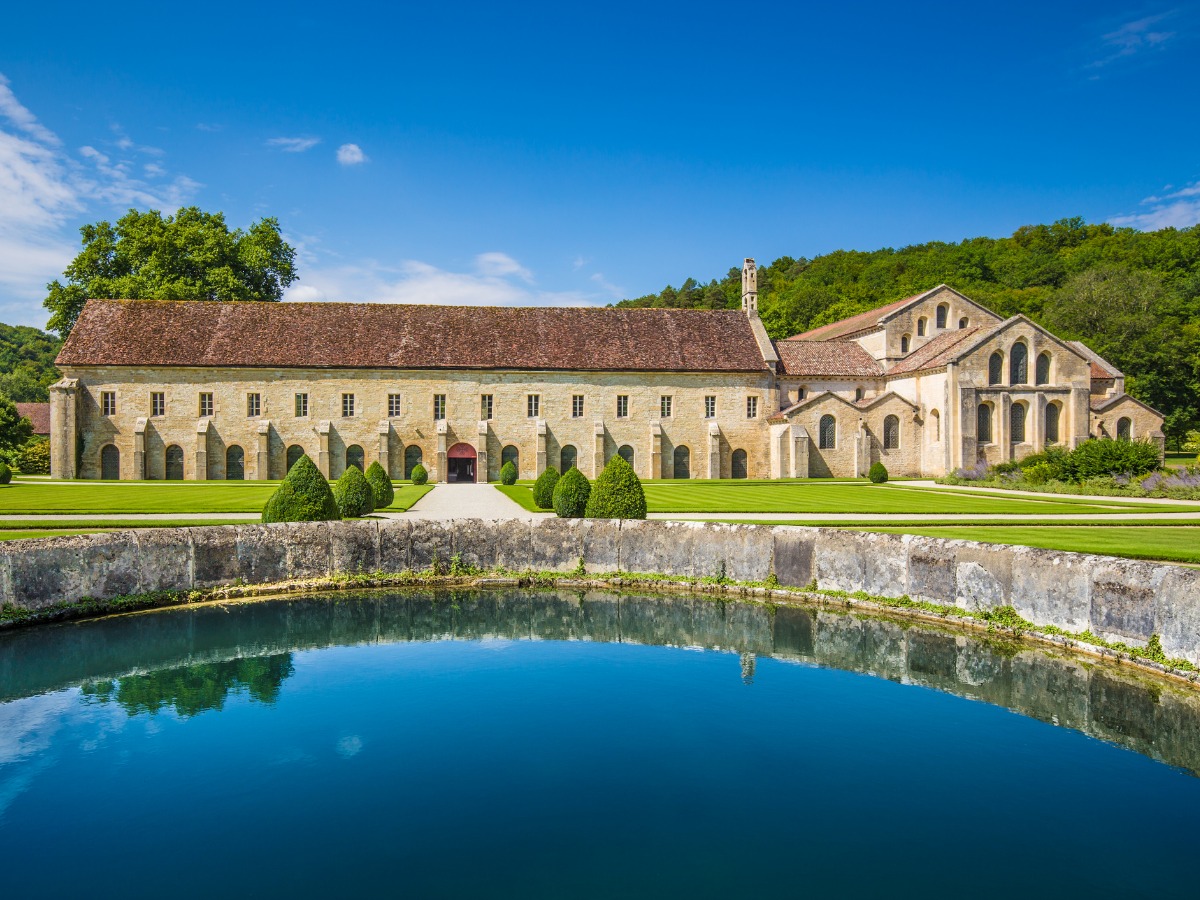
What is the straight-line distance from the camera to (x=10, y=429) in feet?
123

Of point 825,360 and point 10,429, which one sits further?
point 825,360

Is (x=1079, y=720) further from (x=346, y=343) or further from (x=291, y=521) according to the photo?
(x=346, y=343)

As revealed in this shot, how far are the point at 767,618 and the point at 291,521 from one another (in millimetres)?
9117

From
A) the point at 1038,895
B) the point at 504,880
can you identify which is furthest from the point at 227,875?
the point at 1038,895

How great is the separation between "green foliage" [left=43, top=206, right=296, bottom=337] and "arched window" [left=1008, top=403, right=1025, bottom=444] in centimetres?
4495

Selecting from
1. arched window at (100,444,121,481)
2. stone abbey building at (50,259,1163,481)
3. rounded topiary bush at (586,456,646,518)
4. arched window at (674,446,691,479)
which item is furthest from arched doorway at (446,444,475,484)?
rounded topiary bush at (586,456,646,518)

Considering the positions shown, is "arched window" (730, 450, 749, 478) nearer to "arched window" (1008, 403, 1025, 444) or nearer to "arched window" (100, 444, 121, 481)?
"arched window" (1008, 403, 1025, 444)

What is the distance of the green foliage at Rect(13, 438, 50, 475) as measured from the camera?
4438 centimetres

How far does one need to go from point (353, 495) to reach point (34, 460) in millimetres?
33814

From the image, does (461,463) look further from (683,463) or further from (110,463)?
(110,463)

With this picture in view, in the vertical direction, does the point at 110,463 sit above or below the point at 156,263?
below

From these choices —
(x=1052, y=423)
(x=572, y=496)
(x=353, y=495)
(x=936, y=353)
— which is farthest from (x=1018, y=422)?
(x=353, y=495)

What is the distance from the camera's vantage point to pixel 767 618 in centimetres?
1287

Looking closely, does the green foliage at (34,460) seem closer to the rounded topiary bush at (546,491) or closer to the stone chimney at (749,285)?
the rounded topiary bush at (546,491)
